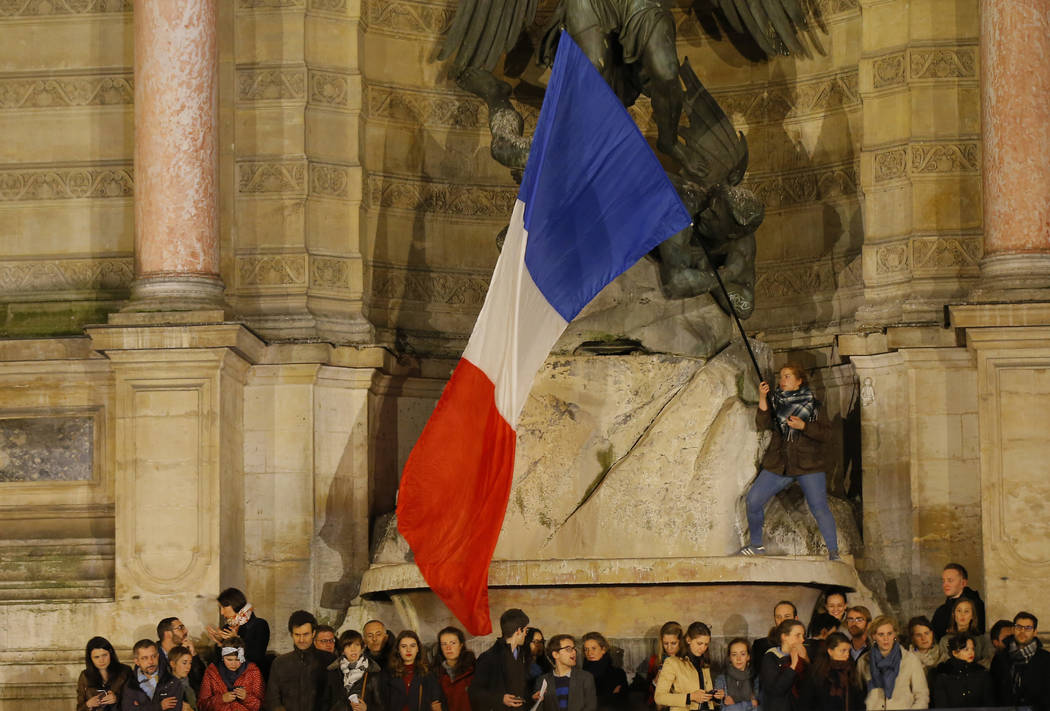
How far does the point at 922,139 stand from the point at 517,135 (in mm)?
3280

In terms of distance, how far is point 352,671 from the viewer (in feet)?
51.5

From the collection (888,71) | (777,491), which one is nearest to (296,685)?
(777,491)

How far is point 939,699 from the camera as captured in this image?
15227 millimetres

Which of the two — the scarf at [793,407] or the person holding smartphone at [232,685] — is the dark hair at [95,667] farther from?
the scarf at [793,407]

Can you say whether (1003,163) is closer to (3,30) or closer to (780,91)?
(780,91)

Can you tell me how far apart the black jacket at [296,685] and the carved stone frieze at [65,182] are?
17.8 ft

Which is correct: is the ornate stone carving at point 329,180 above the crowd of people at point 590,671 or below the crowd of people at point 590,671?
above

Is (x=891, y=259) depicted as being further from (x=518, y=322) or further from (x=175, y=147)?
(x=175, y=147)

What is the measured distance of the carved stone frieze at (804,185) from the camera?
2012cm

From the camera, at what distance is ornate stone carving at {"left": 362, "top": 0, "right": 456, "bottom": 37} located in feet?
66.8

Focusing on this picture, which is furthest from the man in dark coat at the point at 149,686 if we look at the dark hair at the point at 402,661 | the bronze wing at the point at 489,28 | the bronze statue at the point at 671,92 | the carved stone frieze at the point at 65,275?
the bronze wing at the point at 489,28

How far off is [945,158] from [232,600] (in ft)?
22.7

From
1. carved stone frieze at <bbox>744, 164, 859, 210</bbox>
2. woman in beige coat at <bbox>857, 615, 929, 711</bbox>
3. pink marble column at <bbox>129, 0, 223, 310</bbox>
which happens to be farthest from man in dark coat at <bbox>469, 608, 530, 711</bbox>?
carved stone frieze at <bbox>744, 164, 859, 210</bbox>

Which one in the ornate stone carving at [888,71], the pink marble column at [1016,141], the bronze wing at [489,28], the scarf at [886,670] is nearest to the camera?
the scarf at [886,670]
